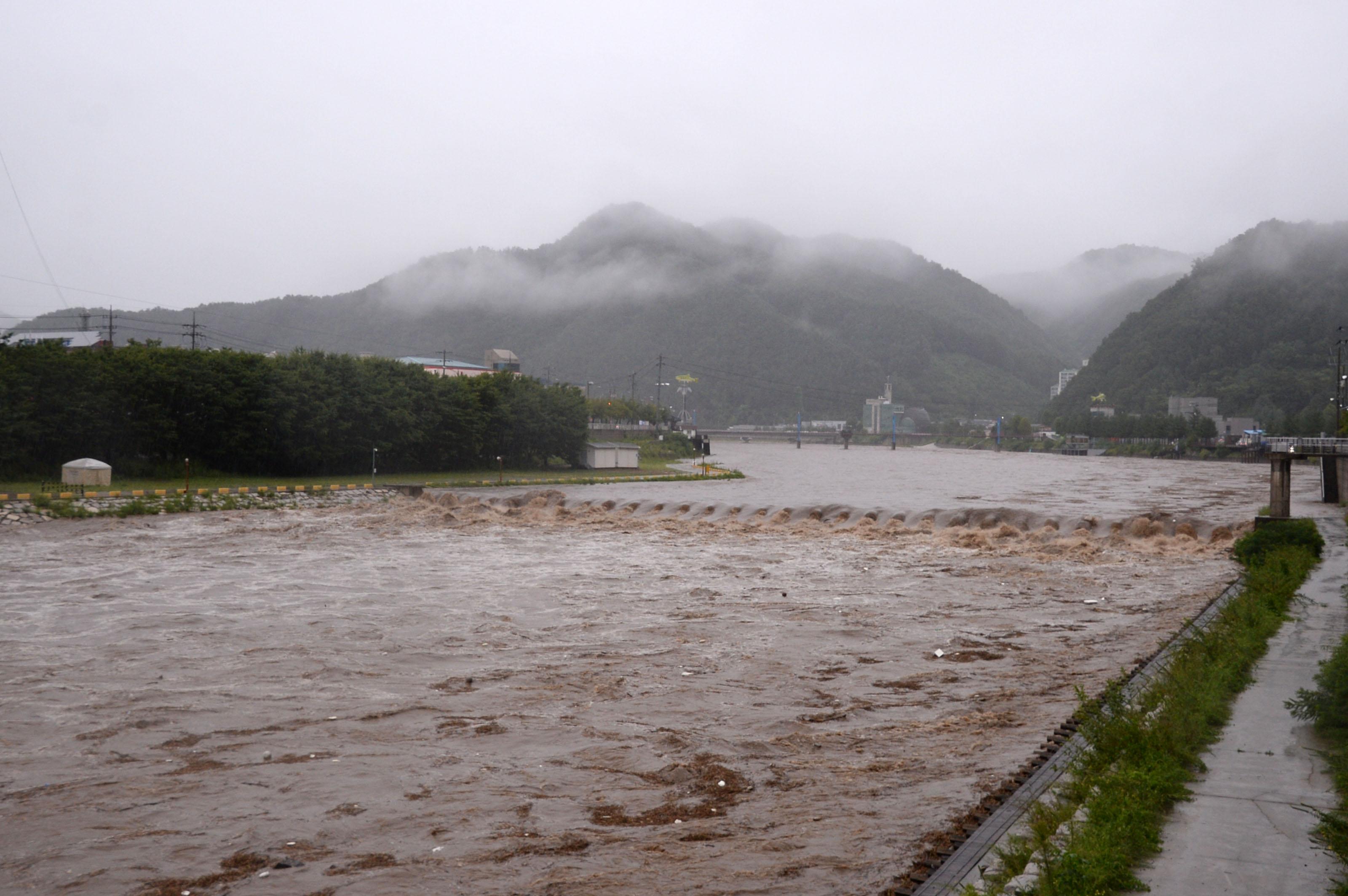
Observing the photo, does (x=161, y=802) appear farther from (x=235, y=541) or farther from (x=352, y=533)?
(x=352, y=533)

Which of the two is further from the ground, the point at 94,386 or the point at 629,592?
the point at 94,386

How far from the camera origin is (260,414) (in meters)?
56.1

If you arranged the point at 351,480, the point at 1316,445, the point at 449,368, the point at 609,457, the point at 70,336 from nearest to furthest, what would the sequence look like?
the point at 1316,445, the point at 351,480, the point at 609,457, the point at 70,336, the point at 449,368

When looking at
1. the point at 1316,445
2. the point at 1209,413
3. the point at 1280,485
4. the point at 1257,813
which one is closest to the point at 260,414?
the point at 1280,485

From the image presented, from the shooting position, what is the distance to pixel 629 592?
Answer: 78.9 ft

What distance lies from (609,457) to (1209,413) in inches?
5431

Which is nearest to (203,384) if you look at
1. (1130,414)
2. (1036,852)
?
(1036,852)

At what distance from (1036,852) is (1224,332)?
215 meters

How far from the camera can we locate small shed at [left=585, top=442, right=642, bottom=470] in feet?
249

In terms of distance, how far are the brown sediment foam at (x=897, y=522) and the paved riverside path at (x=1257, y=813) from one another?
23.1m

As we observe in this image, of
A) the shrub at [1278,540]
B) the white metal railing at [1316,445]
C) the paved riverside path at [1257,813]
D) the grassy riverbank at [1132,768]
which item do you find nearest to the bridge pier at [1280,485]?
the shrub at [1278,540]

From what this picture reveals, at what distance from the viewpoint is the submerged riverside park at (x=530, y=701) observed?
27.5 feet

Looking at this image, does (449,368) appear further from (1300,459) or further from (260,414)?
(1300,459)

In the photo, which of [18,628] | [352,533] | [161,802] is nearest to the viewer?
[161,802]
